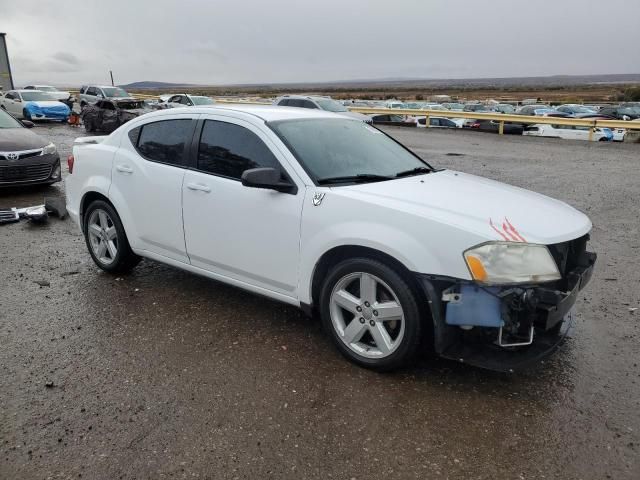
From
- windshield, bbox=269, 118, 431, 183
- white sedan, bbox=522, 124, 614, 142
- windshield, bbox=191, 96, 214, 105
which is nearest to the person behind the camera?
windshield, bbox=269, 118, 431, 183

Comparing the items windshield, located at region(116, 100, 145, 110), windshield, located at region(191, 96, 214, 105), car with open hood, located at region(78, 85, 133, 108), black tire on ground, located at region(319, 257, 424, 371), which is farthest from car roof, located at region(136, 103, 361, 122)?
car with open hood, located at region(78, 85, 133, 108)

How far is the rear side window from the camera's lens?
4500 mm

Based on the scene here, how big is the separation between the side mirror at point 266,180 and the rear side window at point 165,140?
1088 millimetres

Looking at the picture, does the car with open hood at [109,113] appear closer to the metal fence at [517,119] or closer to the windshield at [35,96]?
the windshield at [35,96]

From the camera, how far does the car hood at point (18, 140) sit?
8.88 m

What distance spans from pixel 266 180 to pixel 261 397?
4.70 ft

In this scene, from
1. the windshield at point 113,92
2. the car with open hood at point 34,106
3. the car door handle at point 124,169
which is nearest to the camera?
the car door handle at point 124,169

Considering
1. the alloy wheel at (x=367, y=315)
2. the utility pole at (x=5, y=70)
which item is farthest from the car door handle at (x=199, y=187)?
the utility pole at (x=5, y=70)

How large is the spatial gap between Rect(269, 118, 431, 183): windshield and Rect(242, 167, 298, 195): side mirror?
0.67 feet

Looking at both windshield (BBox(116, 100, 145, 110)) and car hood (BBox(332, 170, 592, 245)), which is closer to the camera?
car hood (BBox(332, 170, 592, 245))

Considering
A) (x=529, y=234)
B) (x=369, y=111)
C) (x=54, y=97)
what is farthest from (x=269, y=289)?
(x=54, y=97)

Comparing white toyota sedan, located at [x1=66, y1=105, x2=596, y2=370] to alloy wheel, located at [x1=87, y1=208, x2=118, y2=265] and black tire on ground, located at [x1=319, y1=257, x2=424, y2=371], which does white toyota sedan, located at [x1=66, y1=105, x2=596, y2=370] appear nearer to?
black tire on ground, located at [x1=319, y1=257, x2=424, y2=371]

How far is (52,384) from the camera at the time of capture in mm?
3404

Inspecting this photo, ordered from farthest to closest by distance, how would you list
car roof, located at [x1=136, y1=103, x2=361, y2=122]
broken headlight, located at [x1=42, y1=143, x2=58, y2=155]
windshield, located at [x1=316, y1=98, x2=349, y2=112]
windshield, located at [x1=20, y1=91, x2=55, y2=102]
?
windshield, located at [x1=20, y1=91, x2=55, y2=102]
windshield, located at [x1=316, y1=98, x2=349, y2=112]
broken headlight, located at [x1=42, y1=143, x2=58, y2=155]
car roof, located at [x1=136, y1=103, x2=361, y2=122]
